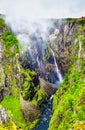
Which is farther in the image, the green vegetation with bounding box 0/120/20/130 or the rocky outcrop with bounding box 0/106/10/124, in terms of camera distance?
the rocky outcrop with bounding box 0/106/10/124

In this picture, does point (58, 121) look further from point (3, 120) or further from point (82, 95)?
point (3, 120)

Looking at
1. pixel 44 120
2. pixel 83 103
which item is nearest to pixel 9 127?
pixel 83 103

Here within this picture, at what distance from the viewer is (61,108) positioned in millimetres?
184250

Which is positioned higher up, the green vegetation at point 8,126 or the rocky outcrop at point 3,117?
the rocky outcrop at point 3,117

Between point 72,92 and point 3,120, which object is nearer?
point 3,120

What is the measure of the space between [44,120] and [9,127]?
206ft

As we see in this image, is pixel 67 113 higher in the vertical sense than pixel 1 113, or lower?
lower

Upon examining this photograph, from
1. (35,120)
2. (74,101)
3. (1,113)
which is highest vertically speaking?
(1,113)

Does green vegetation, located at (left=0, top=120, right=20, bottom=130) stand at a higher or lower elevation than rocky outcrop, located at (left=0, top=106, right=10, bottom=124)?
lower

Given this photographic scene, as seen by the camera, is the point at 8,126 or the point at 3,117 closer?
the point at 8,126

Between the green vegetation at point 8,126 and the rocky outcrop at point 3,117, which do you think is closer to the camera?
the green vegetation at point 8,126

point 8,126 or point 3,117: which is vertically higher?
point 3,117

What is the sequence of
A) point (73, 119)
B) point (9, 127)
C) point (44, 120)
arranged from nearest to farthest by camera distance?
point (9, 127) → point (73, 119) → point (44, 120)

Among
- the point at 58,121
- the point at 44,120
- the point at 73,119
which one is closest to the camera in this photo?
the point at 73,119
